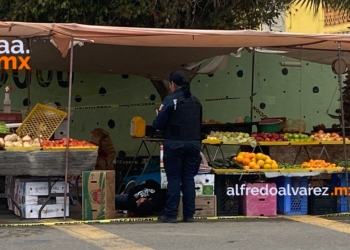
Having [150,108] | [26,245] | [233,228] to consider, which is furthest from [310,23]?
[26,245]

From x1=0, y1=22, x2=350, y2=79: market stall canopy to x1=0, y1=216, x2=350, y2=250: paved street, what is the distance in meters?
2.31

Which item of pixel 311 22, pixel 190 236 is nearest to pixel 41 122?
pixel 190 236

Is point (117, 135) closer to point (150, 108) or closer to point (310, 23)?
point (150, 108)

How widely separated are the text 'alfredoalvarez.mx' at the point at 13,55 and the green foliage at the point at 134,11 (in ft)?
9.67

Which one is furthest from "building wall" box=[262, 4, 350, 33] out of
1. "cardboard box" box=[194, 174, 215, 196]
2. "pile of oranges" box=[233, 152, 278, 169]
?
"cardboard box" box=[194, 174, 215, 196]

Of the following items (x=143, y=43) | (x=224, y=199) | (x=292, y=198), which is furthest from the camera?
(x=292, y=198)

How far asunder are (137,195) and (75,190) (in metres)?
1.07

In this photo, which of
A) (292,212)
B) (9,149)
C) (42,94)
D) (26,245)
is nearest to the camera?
(26,245)

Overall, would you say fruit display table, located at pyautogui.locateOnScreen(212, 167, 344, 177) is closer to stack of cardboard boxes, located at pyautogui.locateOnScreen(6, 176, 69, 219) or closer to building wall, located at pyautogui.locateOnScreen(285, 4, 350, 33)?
stack of cardboard boxes, located at pyautogui.locateOnScreen(6, 176, 69, 219)

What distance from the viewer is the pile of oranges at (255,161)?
418 inches

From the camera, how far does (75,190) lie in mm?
10797

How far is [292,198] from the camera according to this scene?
10727 mm

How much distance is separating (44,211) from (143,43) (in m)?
2.67

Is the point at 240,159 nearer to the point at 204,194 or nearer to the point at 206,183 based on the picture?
the point at 206,183
